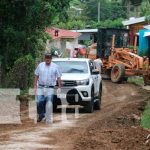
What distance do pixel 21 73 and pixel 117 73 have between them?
12.0 meters

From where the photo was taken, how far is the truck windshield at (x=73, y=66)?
2047cm

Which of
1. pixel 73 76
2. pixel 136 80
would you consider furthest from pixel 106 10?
pixel 73 76

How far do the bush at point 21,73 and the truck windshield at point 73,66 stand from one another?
355 centimetres

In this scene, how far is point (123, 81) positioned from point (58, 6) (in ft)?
40.1

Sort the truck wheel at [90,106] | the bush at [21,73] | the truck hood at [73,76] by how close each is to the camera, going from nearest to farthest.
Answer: the truck hood at [73,76] → the truck wheel at [90,106] → the bush at [21,73]

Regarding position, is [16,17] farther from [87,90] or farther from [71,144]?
[71,144]

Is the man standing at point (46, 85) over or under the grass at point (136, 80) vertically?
over

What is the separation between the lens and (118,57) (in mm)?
36438

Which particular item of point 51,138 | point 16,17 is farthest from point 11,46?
point 51,138

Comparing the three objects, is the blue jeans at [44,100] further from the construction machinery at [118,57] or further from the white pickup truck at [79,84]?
the construction machinery at [118,57]

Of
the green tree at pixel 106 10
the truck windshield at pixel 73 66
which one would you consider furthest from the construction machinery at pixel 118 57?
the green tree at pixel 106 10

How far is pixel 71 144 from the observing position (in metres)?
12.3

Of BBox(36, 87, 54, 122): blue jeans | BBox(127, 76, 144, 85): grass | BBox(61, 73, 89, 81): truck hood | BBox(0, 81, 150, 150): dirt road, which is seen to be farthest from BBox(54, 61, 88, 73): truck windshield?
BBox(127, 76, 144, 85): grass

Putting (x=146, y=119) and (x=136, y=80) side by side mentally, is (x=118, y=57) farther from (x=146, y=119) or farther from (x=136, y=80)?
(x=146, y=119)
